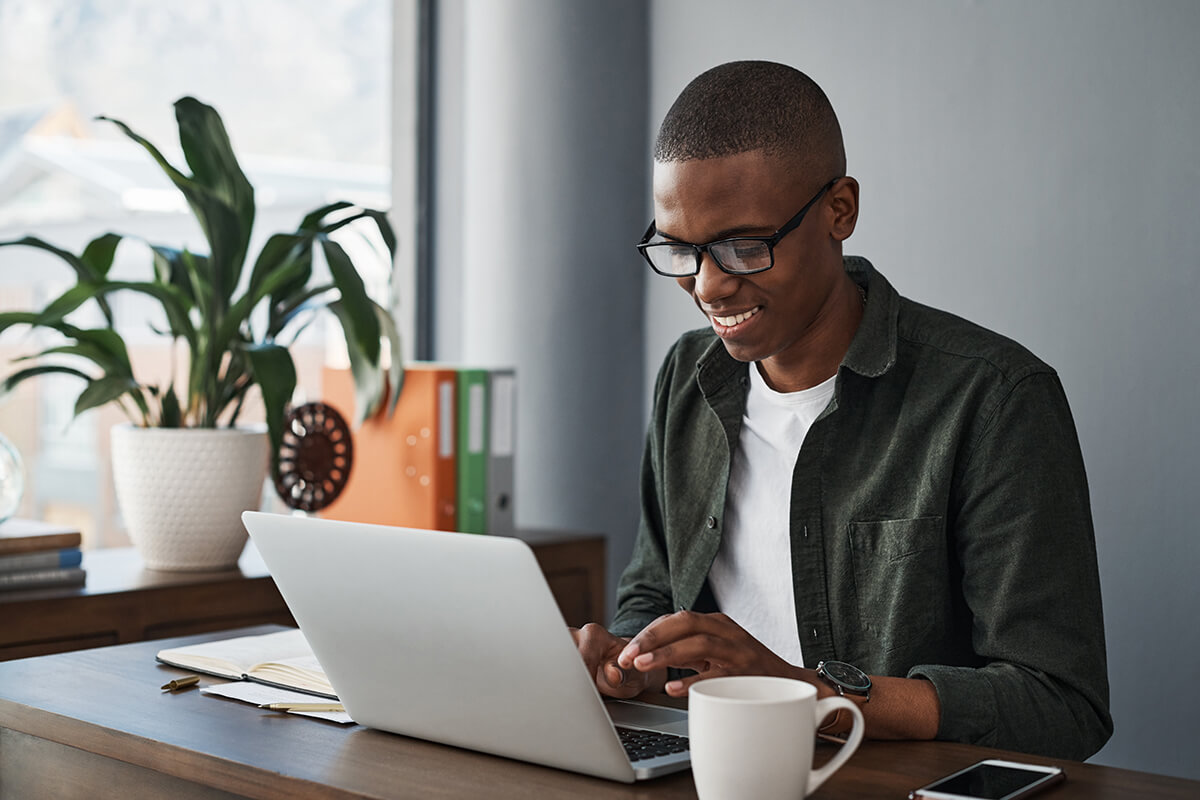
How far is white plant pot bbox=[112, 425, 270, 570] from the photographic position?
2.16 meters

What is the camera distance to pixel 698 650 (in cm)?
111

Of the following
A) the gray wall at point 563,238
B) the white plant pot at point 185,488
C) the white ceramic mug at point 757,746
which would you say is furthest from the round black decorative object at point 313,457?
the white ceramic mug at point 757,746

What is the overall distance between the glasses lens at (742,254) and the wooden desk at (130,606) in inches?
32.8

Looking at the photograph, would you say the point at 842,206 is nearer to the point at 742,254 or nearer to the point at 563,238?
the point at 742,254

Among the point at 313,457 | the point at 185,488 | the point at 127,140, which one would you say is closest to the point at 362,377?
the point at 313,457

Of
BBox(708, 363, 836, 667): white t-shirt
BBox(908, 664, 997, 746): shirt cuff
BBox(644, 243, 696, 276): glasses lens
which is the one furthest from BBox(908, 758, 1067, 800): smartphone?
BBox(644, 243, 696, 276): glasses lens

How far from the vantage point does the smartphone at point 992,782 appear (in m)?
0.93

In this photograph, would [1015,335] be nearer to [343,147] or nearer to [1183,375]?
[1183,375]

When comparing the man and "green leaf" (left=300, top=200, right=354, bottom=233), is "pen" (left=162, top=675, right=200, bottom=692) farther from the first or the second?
"green leaf" (left=300, top=200, right=354, bottom=233)

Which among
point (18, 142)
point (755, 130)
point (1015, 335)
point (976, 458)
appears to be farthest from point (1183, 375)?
point (18, 142)

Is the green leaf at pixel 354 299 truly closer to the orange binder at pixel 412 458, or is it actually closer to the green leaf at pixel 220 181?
the green leaf at pixel 220 181

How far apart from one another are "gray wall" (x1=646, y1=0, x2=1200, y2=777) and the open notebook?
1330 mm

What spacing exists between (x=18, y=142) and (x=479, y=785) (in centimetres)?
205

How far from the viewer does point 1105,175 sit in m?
2.06
